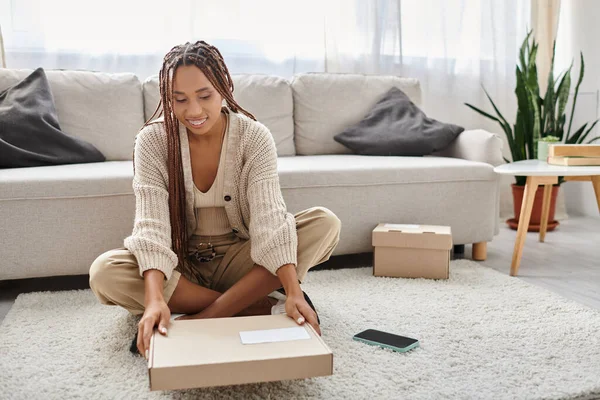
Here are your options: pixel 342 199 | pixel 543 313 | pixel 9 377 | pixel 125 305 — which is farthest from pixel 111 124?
pixel 543 313

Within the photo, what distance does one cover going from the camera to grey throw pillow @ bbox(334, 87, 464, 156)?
2760mm

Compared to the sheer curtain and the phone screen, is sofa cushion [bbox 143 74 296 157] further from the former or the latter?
the phone screen

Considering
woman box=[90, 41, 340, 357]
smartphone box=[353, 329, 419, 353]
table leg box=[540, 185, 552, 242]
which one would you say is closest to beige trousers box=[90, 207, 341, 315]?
woman box=[90, 41, 340, 357]

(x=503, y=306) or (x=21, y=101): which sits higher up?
(x=21, y=101)

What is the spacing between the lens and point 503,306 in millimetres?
1894

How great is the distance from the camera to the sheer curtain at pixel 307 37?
2.86 m

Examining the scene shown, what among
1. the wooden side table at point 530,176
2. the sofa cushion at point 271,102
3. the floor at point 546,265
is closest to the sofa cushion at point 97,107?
the sofa cushion at point 271,102

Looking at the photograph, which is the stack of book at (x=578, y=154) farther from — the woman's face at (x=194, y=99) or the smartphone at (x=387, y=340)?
the woman's face at (x=194, y=99)

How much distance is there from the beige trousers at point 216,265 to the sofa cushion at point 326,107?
119 centimetres

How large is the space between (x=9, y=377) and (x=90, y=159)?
122 centimetres

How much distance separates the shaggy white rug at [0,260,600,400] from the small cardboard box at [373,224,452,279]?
5 centimetres

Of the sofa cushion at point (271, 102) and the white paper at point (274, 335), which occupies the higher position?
the sofa cushion at point (271, 102)

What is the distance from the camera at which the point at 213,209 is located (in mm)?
1691

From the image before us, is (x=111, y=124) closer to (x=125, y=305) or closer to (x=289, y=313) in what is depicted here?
(x=125, y=305)
